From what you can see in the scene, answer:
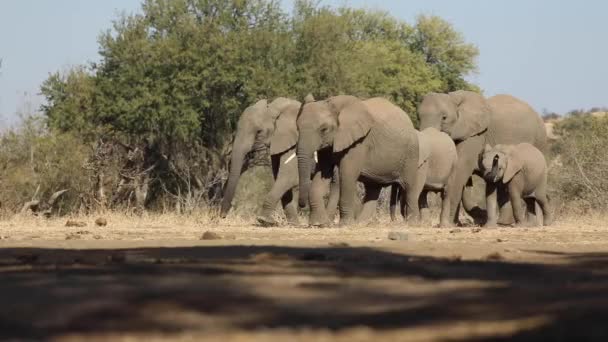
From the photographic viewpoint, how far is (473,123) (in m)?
25.7

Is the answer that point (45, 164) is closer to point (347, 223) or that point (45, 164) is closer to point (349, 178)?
point (349, 178)

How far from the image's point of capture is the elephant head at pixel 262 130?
24.2 m

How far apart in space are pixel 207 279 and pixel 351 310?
176 centimetres

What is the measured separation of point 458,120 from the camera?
2588 cm

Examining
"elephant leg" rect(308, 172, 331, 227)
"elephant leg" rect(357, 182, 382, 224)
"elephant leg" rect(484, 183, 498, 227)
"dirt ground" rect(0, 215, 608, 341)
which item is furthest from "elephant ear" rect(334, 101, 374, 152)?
"dirt ground" rect(0, 215, 608, 341)

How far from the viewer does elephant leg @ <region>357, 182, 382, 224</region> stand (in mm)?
22891

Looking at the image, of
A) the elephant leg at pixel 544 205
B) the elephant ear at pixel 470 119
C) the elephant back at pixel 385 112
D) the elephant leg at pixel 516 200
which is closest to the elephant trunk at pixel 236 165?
the elephant back at pixel 385 112

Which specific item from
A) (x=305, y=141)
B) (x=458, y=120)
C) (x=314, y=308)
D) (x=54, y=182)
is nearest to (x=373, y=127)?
(x=305, y=141)

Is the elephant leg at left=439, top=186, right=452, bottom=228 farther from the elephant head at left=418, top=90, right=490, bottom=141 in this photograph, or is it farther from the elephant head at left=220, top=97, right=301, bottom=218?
the elephant head at left=220, top=97, right=301, bottom=218

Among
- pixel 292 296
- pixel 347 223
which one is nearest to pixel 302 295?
pixel 292 296

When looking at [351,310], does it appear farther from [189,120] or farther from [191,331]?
[189,120]

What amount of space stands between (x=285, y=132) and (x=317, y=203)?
254cm

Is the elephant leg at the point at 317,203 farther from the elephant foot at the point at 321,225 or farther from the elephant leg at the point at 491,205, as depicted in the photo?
the elephant leg at the point at 491,205

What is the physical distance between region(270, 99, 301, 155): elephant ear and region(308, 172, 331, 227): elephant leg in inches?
63.3
